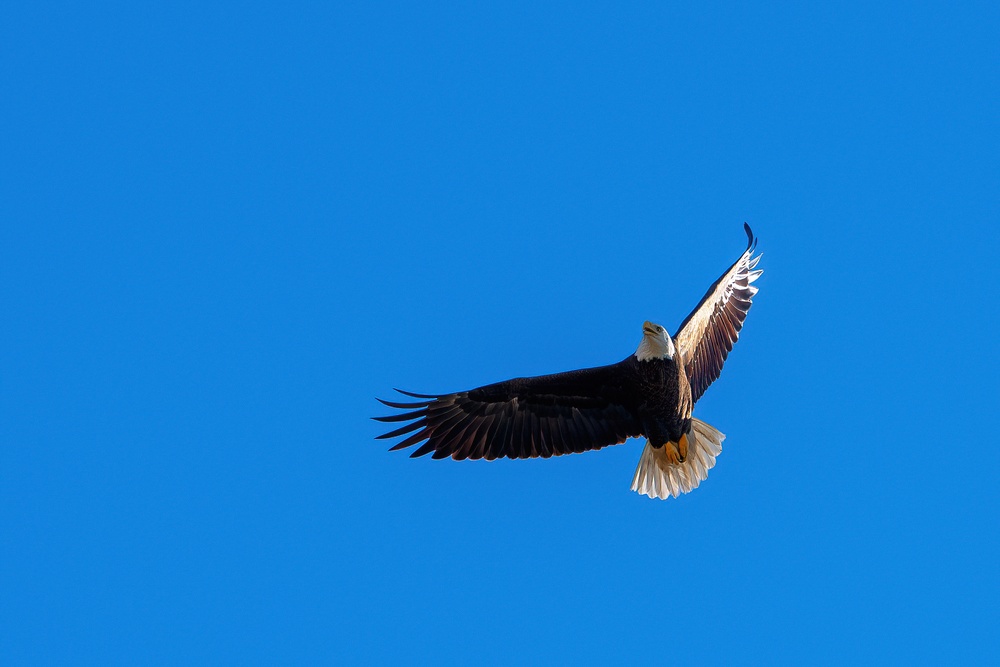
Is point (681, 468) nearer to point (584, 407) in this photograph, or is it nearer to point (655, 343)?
point (584, 407)

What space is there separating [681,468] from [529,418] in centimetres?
159

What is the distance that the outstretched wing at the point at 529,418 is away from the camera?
8570 mm

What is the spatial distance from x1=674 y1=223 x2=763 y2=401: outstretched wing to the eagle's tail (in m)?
0.56

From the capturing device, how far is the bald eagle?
8422 millimetres

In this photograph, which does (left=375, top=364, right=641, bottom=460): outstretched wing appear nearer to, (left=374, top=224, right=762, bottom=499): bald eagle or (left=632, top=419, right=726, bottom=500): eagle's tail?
(left=374, top=224, right=762, bottom=499): bald eagle

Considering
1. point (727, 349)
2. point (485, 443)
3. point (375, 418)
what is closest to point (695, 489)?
point (727, 349)

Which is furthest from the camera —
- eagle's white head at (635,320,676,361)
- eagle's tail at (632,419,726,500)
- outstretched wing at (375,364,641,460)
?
eagle's tail at (632,419,726,500)

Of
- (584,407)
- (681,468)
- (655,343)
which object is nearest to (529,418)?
(584,407)

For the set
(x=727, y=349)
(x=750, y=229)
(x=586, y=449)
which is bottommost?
(x=586, y=449)

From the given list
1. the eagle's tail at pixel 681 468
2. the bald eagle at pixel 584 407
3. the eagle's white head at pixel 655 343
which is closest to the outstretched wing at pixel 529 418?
the bald eagle at pixel 584 407

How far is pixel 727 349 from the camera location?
30.3 ft

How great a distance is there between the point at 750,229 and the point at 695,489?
91.2 inches

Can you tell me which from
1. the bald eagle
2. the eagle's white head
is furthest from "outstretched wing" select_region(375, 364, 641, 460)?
the eagle's white head

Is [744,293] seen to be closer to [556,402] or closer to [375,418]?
[556,402]
